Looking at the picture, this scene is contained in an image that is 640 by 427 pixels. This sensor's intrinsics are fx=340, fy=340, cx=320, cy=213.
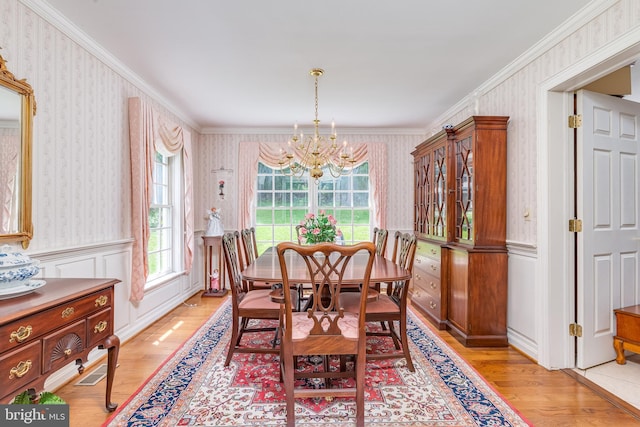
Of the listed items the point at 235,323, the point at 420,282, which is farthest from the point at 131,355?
the point at 420,282

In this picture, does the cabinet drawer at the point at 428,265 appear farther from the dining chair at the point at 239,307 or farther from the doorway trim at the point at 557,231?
the dining chair at the point at 239,307

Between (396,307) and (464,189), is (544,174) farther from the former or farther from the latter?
(396,307)

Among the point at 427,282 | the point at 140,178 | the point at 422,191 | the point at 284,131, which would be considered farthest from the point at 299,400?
the point at 284,131

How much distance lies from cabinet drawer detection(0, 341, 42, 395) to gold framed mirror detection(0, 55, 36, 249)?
834 millimetres

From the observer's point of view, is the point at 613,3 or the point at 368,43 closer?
the point at 613,3

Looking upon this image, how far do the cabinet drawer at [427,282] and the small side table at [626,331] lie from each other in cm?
140

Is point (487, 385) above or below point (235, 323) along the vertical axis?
below

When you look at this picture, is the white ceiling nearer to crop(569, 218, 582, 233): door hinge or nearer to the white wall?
the white wall

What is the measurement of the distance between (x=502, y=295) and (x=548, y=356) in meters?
0.58

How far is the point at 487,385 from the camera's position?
2318 millimetres

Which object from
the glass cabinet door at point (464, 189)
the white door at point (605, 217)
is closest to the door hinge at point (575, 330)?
the white door at point (605, 217)

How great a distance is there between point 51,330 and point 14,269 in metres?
0.33

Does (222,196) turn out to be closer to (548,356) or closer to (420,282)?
(420,282)

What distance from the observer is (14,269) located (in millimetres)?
1545
